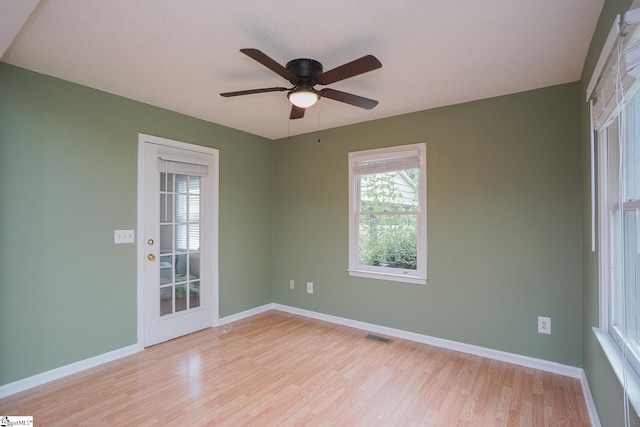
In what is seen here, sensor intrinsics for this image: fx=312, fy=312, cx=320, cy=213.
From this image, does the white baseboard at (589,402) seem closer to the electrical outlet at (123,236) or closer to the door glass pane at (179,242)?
the door glass pane at (179,242)

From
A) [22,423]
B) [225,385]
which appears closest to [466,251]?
[225,385]

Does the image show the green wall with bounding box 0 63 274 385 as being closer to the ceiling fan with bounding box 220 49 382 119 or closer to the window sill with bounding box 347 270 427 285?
the ceiling fan with bounding box 220 49 382 119

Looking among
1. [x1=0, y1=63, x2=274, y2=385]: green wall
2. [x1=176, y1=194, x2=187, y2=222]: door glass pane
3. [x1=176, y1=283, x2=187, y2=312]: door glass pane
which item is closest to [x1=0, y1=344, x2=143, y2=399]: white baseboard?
[x1=0, y1=63, x2=274, y2=385]: green wall

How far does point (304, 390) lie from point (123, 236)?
2.18m

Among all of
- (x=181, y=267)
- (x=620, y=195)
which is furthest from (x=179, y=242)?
(x=620, y=195)

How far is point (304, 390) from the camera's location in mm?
2428

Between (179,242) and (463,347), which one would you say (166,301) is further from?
(463,347)

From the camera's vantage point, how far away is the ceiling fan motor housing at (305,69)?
213cm

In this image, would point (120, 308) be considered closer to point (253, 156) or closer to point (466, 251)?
point (253, 156)

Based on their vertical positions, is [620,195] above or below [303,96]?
below

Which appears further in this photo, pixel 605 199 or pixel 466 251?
pixel 466 251

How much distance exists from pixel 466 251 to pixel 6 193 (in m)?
3.91

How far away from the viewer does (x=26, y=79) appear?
2422mm

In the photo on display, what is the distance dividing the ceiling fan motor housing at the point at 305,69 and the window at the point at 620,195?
1563 millimetres
